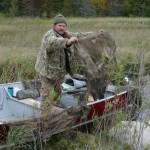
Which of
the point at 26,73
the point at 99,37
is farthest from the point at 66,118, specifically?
the point at 26,73

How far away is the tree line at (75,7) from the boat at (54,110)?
41596 mm

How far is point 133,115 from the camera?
5328 millimetres

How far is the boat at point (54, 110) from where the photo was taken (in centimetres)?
515

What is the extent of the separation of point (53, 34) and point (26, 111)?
4.13 feet

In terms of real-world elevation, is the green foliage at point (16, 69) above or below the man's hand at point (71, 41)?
below

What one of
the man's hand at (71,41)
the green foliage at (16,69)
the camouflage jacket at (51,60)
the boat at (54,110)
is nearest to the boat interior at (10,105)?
the boat at (54,110)

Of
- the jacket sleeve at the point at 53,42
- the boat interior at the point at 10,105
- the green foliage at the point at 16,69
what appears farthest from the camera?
the green foliage at the point at 16,69

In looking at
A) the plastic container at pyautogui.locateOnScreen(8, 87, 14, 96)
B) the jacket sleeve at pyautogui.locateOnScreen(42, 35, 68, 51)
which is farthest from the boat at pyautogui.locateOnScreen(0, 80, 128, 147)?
the jacket sleeve at pyautogui.locateOnScreen(42, 35, 68, 51)

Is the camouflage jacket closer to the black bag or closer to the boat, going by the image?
the boat

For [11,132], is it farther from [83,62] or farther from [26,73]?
[26,73]

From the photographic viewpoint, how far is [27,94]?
7039 millimetres

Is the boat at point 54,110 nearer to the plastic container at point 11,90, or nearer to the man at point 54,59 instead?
the plastic container at point 11,90

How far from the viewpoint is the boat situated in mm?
5148

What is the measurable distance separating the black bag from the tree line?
41307 millimetres
